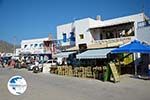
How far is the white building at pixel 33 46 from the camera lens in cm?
5340

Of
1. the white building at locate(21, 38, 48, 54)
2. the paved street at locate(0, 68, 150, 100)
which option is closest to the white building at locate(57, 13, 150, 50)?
the paved street at locate(0, 68, 150, 100)

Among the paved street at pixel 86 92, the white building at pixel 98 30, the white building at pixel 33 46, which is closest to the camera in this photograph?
the paved street at pixel 86 92

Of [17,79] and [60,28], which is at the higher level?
[60,28]

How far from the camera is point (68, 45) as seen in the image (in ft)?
130

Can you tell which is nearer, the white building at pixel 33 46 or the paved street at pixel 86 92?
the paved street at pixel 86 92

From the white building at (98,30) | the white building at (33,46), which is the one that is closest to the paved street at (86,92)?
the white building at (98,30)

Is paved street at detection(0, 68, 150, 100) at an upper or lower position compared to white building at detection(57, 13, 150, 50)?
lower

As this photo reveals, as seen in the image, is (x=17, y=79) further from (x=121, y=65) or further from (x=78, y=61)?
(x=78, y=61)

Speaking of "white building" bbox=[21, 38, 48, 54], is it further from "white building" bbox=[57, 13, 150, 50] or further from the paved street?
the paved street

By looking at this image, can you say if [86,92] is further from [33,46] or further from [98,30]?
[33,46]

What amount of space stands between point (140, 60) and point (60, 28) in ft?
68.0

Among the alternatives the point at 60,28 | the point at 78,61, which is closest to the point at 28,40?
the point at 60,28

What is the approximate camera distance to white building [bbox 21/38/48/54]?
53400 millimetres

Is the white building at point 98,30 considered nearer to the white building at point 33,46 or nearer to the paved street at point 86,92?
the paved street at point 86,92
